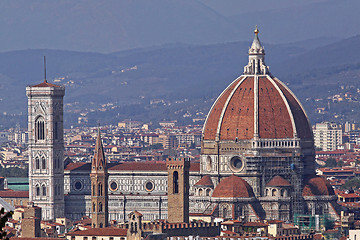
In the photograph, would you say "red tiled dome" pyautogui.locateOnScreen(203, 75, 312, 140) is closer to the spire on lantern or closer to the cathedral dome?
the cathedral dome

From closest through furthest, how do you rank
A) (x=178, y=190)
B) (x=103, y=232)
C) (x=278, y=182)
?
1. (x=103, y=232)
2. (x=178, y=190)
3. (x=278, y=182)

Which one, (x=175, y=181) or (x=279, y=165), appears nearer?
(x=175, y=181)

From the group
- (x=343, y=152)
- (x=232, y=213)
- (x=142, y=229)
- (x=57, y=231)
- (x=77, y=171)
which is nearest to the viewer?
(x=142, y=229)

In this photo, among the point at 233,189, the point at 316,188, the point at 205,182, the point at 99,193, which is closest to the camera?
the point at 99,193

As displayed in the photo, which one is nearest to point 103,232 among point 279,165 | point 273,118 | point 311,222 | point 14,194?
point 311,222

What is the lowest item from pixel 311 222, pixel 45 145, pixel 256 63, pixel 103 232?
pixel 103 232

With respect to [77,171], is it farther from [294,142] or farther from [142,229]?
[142,229]

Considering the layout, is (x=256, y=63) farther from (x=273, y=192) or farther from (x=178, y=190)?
(x=178, y=190)

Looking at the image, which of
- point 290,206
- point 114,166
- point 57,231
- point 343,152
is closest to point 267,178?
point 290,206
